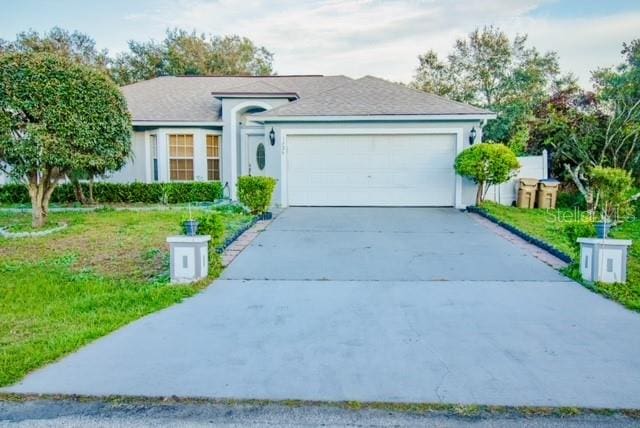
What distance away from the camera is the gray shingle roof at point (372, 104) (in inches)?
527

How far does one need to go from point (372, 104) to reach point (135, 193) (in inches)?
318

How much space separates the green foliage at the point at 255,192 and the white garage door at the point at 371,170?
2.35m

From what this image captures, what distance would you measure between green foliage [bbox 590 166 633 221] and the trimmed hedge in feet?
35.2

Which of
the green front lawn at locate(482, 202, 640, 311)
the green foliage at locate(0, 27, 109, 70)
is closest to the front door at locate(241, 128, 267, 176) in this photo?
the green front lawn at locate(482, 202, 640, 311)

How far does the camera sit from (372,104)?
14078 mm

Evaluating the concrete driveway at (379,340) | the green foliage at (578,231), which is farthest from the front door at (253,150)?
the green foliage at (578,231)

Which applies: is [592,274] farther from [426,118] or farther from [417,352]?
[426,118]

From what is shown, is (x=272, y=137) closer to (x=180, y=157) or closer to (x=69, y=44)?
(x=180, y=157)

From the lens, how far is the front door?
15.6 m

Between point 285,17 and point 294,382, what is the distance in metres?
17.9

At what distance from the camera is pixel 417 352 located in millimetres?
4082

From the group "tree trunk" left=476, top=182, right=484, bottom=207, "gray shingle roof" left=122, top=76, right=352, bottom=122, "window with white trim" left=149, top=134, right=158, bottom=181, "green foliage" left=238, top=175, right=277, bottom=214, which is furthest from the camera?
"window with white trim" left=149, top=134, right=158, bottom=181

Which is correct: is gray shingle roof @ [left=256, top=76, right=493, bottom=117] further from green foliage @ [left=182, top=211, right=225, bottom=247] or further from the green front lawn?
green foliage @ [left=182, top=211, right=225, bottom=247]

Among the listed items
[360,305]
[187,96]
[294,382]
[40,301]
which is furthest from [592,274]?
[187,96]
